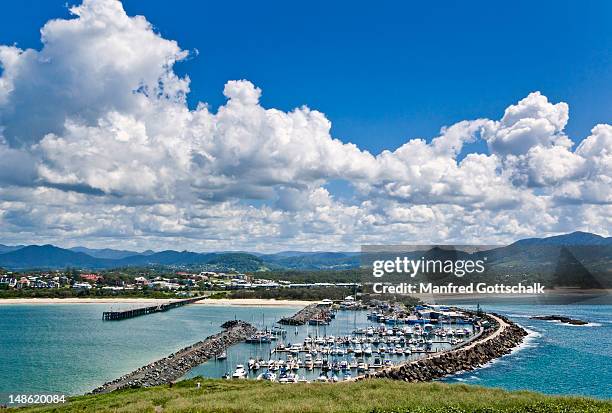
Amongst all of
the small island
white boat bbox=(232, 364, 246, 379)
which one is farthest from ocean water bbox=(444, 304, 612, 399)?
white boat bbox=(232, 364, 246, 379)

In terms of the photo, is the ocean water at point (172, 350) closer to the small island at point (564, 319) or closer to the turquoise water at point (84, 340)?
the turquoise water at point (84, 340)

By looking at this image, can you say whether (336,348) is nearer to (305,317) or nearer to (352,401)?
(305,317)

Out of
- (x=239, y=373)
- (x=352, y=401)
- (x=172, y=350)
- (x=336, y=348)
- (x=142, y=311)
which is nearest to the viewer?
(x=352, y=401)

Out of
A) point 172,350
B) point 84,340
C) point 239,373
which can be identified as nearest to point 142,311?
point 84,340

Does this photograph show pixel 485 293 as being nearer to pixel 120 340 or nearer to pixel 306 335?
pixel 306 335

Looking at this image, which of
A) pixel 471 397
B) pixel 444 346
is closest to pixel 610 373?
pixel 444 346

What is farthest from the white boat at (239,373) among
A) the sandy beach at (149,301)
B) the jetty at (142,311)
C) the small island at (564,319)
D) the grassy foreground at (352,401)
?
the sandy beach at (149,301)

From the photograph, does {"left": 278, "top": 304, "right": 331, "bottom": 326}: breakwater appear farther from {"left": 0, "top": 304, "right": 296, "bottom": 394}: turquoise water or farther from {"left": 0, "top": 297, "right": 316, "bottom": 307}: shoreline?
{"left": 0, "top": 297, "right": 316, "bottom": 307}: shoreline
